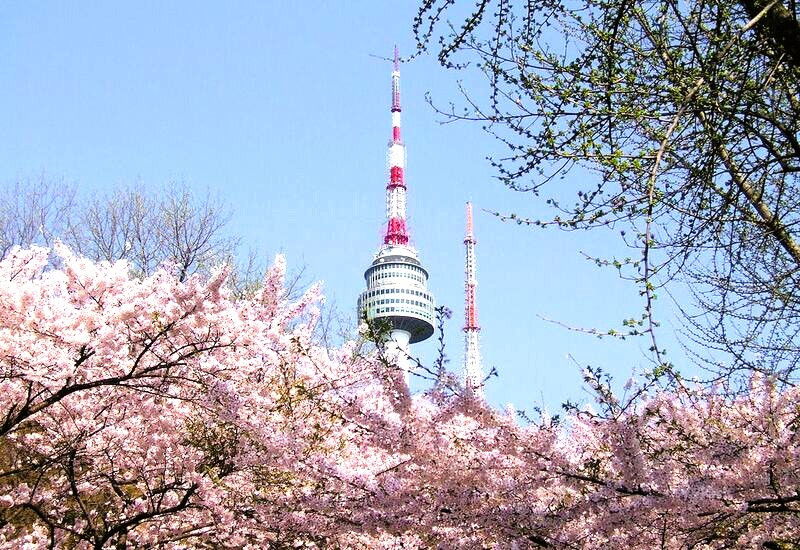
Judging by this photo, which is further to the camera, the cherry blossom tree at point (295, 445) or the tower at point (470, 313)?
the tower at point (470, 313)

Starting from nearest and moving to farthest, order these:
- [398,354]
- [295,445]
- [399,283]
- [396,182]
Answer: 1. [295,445]
2. [398,354]
3. [396,182]
4. [399,283]

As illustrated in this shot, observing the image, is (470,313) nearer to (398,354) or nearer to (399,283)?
(399,283)

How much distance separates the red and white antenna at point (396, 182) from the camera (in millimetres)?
67500

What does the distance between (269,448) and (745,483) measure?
10.9 feet

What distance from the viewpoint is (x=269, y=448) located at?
5.93 metres

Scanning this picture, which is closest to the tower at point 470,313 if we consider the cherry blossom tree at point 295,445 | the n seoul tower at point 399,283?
the n seoul tower at point 399,283

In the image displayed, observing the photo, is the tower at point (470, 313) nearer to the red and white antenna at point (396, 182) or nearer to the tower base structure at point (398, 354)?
the red and white antenna at point (396, 182)

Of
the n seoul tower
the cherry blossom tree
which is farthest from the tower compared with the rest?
the cherry blossom tree

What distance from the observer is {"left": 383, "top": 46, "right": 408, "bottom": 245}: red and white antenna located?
67500 mm

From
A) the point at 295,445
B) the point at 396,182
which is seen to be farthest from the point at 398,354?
the point at 396,182

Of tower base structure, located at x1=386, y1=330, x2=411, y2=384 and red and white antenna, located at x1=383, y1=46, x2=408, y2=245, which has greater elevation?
red and white antenna, located at x1=383, y1=46, x2=408, y2=245

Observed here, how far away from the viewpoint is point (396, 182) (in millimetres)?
73500

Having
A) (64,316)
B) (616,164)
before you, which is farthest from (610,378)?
(64,316)

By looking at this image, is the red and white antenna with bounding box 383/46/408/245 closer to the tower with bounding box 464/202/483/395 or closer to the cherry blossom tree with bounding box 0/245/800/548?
the tower with bounding box 464/202/483/395
